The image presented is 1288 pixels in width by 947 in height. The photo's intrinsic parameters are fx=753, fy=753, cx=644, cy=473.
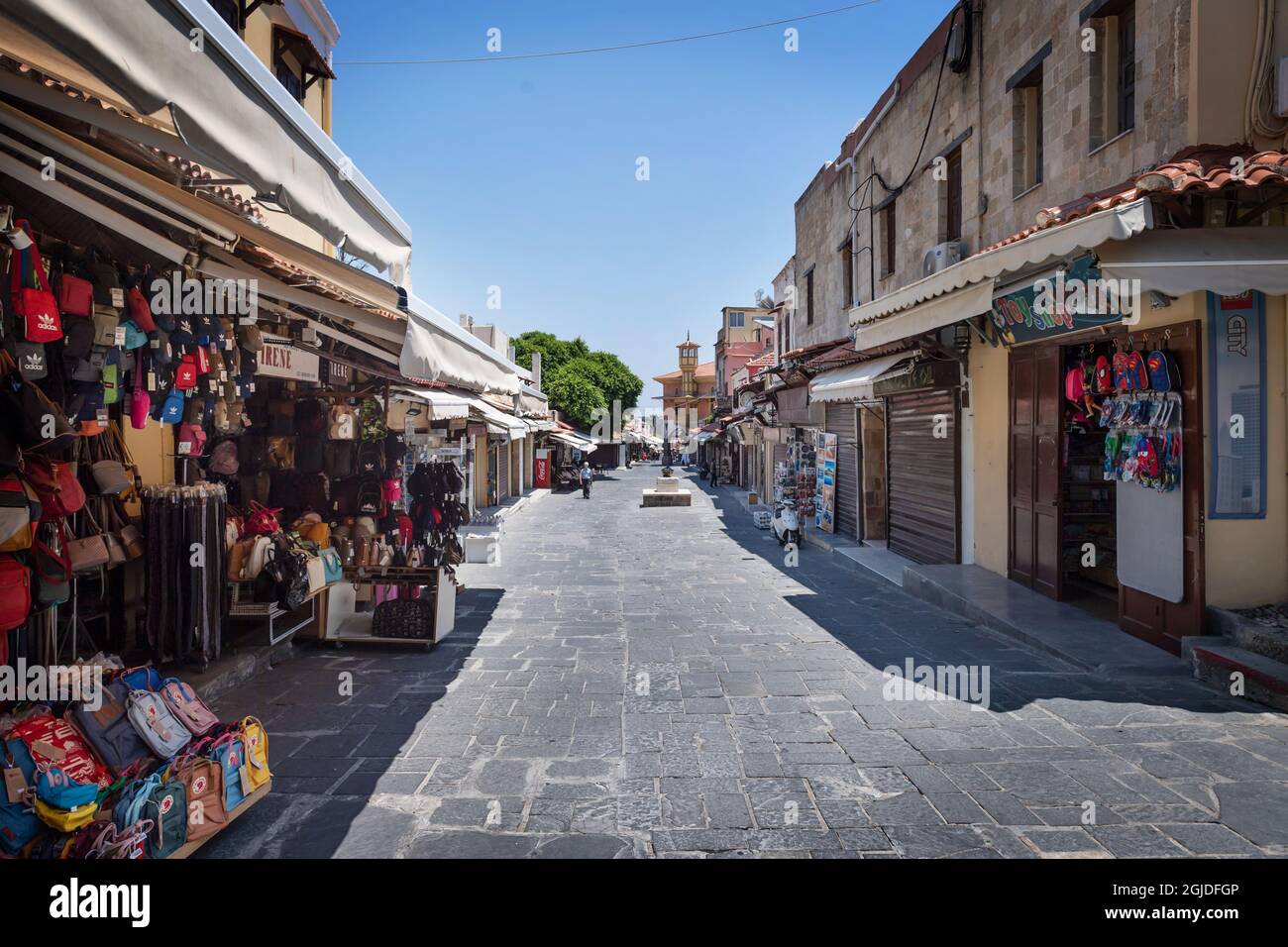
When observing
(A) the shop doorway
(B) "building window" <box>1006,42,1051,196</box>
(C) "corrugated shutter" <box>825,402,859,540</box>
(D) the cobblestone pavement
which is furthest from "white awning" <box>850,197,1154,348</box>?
(C) "corrugated shutter" <box>825,402,859,540</box>

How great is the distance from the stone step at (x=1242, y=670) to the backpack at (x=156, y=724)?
258 inches

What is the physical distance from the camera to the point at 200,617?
5.09 m

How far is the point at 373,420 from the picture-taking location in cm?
838

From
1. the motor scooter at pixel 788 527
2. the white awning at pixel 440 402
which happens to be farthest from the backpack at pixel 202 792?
the motor scooter at pixel 788 527

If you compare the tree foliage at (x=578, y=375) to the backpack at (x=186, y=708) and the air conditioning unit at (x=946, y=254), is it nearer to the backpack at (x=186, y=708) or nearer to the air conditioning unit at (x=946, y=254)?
the air conditioning unit at (x=946, y=254)

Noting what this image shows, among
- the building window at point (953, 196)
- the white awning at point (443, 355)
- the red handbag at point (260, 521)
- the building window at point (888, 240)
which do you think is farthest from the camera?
the building window at point (888, 240)

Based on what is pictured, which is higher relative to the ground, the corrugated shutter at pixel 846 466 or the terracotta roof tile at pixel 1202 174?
the terracotta roof tile at pixel 1202 174

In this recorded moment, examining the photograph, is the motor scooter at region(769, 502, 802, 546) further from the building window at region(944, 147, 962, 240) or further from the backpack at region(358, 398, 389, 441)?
the backpack at region(358, 398, 389, 441)

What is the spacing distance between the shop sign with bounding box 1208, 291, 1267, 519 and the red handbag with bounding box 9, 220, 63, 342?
296 inches

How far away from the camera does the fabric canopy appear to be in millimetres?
1973

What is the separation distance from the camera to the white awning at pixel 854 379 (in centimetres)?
1131
